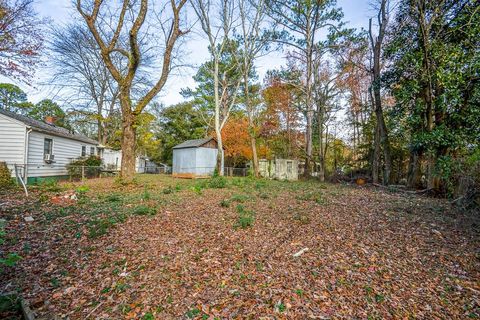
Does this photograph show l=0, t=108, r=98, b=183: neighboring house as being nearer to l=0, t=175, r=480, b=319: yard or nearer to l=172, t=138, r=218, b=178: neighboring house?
l=0, t=175, r=480, b=319: yard

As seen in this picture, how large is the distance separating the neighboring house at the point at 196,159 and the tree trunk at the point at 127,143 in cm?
885

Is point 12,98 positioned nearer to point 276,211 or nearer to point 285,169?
A: point 285,169

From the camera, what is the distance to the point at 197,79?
23.2 metres

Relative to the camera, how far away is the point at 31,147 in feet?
35.2

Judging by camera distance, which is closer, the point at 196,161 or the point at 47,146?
the point at 47,146

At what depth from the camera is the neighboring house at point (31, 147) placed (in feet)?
33.4

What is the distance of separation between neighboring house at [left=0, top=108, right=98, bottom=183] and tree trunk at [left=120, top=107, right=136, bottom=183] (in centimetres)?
347

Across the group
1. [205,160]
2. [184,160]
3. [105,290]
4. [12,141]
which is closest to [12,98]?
[12,141]

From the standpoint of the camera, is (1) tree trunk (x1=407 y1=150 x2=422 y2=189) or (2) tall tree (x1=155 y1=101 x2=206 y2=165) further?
(2) tall tree (x1=155 y1=101 x2=206 y2=165)

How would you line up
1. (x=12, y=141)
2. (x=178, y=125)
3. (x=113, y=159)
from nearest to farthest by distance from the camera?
(x=12, y=141), (x=113, y=159), (x=178, y=125)

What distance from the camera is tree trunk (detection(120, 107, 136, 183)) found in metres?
8.70

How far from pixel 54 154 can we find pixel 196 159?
8.69 metres

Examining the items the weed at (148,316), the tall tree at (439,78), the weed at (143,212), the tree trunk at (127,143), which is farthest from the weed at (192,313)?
the tall tree at (439,78)

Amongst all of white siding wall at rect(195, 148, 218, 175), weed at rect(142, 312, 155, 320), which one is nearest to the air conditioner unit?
white siding wall at rect(195, 148, 218, 175)
